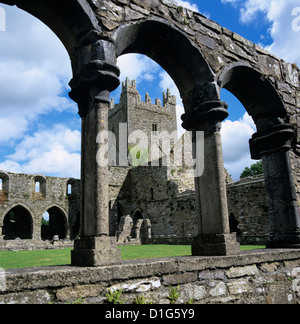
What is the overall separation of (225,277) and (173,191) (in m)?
16.5

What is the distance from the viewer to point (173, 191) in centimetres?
1972

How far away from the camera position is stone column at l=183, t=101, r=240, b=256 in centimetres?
356

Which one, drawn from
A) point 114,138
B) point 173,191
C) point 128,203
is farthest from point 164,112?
point 173,191

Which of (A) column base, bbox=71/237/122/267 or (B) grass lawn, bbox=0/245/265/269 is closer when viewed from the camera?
(A) column base, bbox=71/237/122/267

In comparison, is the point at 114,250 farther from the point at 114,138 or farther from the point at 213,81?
the point at 114,138

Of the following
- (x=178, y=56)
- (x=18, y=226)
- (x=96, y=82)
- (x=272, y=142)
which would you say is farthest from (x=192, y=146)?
(x=18, y=226)

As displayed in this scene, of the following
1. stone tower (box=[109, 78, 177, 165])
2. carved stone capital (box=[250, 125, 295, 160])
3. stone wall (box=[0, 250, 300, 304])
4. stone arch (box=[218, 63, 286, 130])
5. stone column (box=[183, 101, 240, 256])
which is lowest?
stone wall (box=[0, 250, 300, 304])

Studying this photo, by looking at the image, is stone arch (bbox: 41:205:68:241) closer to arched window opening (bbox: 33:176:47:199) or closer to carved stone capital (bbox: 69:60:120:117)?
arched window opening (bbox: 33:176:47:199)

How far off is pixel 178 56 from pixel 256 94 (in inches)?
66.3

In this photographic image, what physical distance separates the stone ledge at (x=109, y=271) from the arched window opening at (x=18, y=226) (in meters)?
21.9

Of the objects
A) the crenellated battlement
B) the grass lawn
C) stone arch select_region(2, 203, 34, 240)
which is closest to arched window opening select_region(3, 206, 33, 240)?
stone arch select_region(2, 203, 34, 240)

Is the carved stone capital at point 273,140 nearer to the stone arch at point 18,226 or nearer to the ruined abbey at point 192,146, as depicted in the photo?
the ruined abbey at point 192,146

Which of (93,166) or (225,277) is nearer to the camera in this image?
(93,166)
